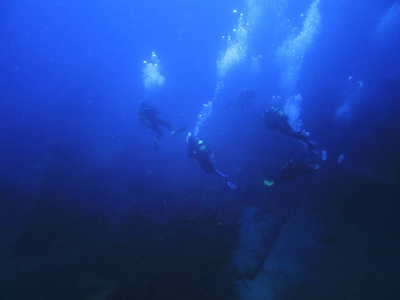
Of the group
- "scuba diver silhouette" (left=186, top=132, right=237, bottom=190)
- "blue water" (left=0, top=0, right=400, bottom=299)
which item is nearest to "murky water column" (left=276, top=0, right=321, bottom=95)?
"blue water" (left=0, top=0, right=400, bottom=299)

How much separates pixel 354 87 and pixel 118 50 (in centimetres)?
3383

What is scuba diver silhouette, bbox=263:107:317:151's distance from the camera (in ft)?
27.5

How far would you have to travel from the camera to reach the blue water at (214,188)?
265 inches

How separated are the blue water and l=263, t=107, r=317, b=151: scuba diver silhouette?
122 cm

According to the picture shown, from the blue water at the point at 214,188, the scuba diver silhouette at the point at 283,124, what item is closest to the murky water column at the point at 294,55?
the blue water at the point at 214,188

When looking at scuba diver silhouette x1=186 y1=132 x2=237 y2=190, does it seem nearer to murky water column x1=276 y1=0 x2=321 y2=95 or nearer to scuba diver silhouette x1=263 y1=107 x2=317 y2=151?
scuba diver silhouette x1=263 y1=107 x2=317 y2=151

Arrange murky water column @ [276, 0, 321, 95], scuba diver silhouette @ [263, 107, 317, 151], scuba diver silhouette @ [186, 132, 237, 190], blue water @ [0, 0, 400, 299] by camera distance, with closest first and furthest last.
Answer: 1. blue water @ [0, 0, 400, 299]
2. scuba diver silhouette @ [186, 132, 237, 190]
3. scuba diver silhouette @ [263, 107, 317, 151]
4. murky water column @ [276, 0, 321, 95]

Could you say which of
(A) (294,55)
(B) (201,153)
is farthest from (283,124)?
(A) (294,55)

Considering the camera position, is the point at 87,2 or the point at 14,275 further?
the point at 87,2

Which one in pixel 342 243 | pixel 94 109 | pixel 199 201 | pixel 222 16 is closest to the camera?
pixel 342 243

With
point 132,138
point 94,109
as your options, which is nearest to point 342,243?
point 132,138

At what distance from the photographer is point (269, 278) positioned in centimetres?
646

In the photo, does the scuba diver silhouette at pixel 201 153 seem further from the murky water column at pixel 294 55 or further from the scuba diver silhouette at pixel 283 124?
the murky water column at pixel 294 55

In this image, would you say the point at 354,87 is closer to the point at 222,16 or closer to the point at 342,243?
the point at 342,243
